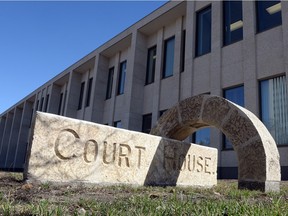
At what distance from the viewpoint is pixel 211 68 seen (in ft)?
43.0

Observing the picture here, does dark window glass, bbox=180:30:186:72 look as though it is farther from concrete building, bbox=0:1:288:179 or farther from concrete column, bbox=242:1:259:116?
concrete column, bbox=242:1:259:116

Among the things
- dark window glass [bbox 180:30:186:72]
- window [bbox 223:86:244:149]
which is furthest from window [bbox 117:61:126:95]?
window [bbox 223:86:244:149]

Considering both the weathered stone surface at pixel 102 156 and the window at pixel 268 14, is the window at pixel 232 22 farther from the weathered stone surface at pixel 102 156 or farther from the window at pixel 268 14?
the weathered stone surface at pixel 102 156

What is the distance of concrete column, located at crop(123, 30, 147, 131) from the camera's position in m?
17.1

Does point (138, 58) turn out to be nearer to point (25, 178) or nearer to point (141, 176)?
point (141, 176)

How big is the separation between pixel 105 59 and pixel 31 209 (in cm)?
2069

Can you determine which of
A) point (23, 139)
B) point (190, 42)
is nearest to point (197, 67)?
point (190, 42)

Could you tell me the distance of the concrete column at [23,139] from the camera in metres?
33.9

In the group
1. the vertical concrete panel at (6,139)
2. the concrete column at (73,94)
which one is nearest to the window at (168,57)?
the concrete column at (73,94)

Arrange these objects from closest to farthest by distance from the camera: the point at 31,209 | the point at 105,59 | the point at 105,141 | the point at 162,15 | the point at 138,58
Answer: the point at 31,209 < the point at 105,141 < the point at 162,15 < the point at 138,58 < the point at 105,59

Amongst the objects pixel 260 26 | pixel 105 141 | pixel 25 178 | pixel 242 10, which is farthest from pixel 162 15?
pixel 25 178

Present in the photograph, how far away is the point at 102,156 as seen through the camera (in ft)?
15.4

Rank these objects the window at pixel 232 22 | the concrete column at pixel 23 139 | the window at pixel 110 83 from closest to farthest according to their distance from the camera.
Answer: the window at pixel 232 22, the window at pixel 110 83, the concrete column at pixel 23 139

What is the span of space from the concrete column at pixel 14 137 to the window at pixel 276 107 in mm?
32357
